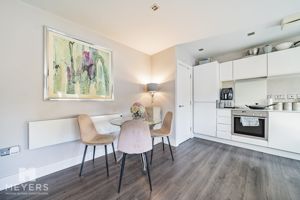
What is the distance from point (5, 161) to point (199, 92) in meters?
3.94

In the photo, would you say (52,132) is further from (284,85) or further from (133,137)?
(284,85)

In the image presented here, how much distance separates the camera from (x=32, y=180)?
1.71 m

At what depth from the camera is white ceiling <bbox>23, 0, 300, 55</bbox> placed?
67.3 inches

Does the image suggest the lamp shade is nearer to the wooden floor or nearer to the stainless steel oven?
the wooden floor

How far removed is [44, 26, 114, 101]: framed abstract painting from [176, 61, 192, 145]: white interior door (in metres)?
1.63

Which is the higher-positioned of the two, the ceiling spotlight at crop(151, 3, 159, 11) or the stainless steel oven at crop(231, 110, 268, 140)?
the ceiling spotlight at crop(151, 3, 159, 11)

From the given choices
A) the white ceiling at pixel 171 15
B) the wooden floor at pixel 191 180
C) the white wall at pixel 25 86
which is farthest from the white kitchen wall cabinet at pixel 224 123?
the white wall at pixel 25 86

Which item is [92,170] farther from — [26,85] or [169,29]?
[169,29]

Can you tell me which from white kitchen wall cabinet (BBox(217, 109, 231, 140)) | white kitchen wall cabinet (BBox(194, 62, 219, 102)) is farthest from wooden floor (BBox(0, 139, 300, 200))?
white kitchen wall cabinet (BBox(194, 62, 219, 102))

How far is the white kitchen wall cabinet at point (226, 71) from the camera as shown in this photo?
317 cm

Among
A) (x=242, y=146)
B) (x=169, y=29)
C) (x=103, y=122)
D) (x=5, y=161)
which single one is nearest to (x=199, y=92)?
(x=242, y=146)

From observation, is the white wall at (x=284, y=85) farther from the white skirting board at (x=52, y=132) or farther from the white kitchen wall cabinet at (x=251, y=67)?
the white skirting board at (x=52, y=132)

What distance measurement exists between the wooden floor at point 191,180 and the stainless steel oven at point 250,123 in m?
0.44

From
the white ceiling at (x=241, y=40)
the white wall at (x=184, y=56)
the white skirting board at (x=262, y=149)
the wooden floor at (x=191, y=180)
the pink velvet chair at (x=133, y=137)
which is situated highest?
the white ceiling at (x=241, y=40)
